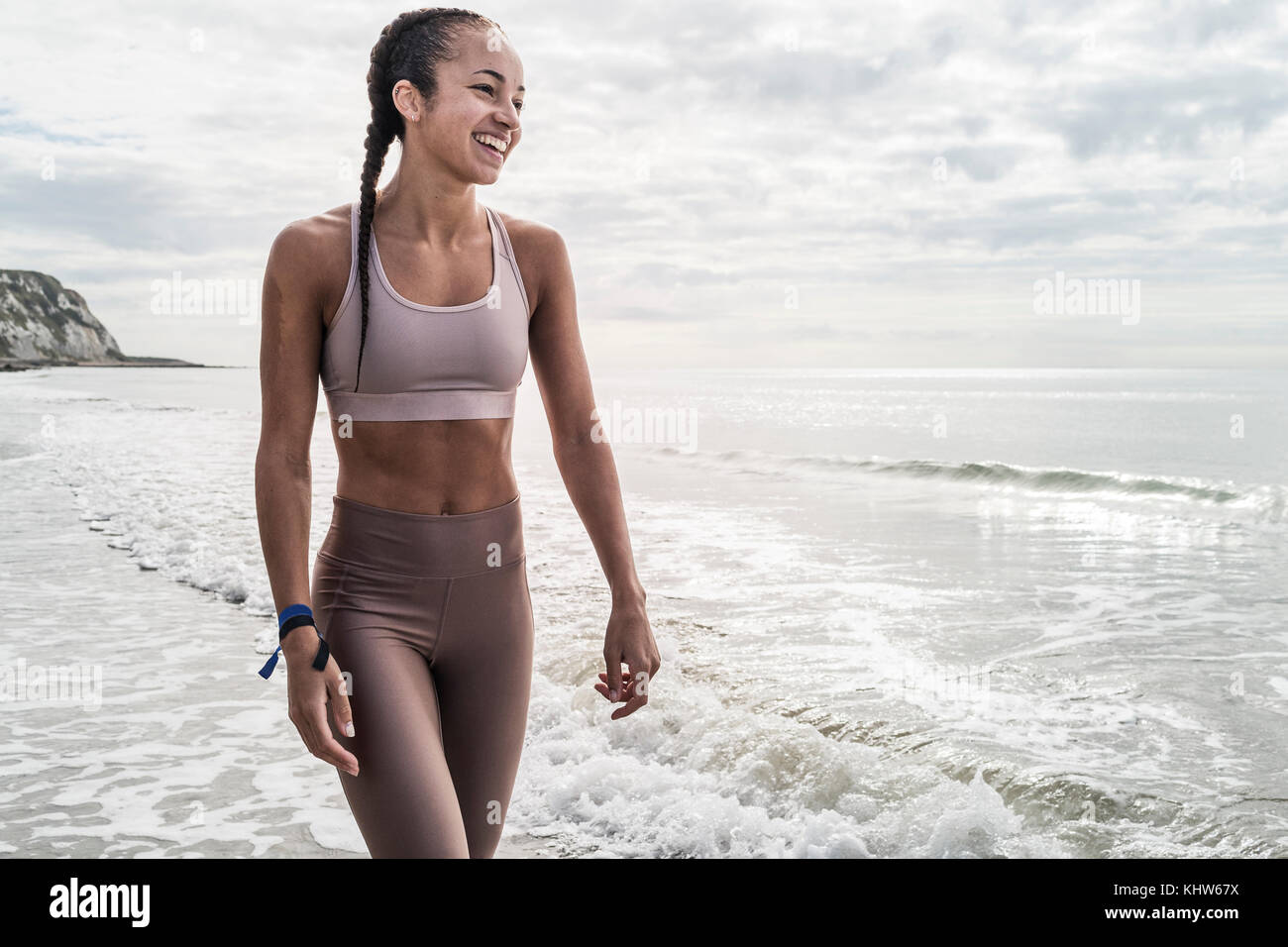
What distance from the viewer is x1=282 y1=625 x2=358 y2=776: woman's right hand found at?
1971 mm

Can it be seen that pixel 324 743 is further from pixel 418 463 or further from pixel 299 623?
pixel 418 463

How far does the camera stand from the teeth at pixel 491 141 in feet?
7.24

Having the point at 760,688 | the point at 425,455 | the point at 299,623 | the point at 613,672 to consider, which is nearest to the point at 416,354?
the point at 425,455

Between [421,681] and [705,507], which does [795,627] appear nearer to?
[421,681]

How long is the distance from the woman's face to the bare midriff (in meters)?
0.52

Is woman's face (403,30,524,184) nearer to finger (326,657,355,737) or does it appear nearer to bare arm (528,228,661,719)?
bare arm (528,228,661,719)

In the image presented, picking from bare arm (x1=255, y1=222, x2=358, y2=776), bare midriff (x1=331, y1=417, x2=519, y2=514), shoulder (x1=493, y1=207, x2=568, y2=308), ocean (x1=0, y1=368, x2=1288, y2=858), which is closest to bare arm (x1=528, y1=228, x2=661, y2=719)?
shoulder (x1=493, y1=207, x2=568, y2=308)

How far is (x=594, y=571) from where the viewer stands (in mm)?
10922

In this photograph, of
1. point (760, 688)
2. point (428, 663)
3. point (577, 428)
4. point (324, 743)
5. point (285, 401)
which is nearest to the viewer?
point (324, 743)

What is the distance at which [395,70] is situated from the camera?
2.29 metres

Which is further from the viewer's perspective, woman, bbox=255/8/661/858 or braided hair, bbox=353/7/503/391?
braided hair, bbox=353/7/503/391

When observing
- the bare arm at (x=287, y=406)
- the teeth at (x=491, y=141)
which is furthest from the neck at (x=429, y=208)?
the bare arm at (x=287, y=406)

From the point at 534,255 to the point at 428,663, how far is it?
92cm
